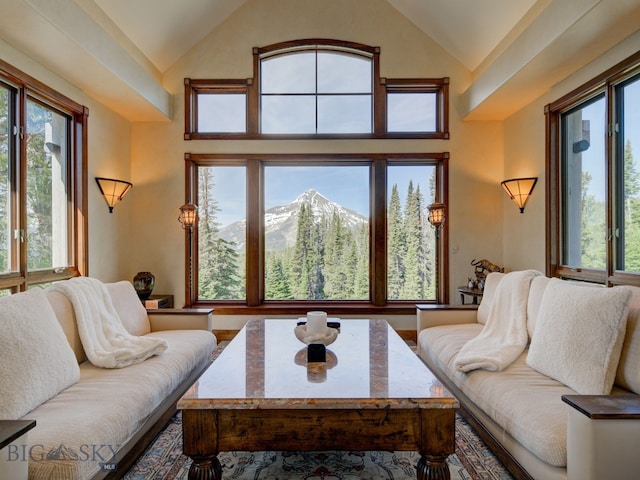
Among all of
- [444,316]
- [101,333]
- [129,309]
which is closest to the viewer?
[101,333]

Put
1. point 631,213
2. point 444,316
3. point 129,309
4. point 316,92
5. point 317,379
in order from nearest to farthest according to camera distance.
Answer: point 317,379, point 631,213, point 129,309, point 444,316, point 316,92

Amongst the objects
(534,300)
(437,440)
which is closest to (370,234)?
(534,300)

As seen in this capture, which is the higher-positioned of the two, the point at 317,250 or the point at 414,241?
the point at 414,241

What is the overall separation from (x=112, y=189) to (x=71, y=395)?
2740 mm

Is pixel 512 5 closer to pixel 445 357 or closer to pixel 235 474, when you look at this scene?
pixel 445 357

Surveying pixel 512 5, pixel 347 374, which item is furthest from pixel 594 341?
pixel 512 5

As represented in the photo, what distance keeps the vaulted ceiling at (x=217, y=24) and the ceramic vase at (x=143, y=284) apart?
6.25 ft

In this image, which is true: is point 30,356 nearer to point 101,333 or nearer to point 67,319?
point 67,319

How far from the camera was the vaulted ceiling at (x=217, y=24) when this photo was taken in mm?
2516

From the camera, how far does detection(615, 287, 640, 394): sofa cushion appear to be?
1623mm

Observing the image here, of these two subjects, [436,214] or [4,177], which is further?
[436,214]

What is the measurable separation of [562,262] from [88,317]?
4.05 meters

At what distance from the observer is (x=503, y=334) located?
247cm

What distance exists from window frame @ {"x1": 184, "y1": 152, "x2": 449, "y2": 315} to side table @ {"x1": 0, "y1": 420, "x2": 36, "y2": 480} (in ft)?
10.5
